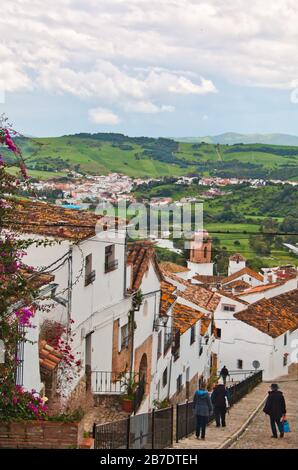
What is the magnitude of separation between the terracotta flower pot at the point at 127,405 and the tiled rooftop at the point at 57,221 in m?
4.41

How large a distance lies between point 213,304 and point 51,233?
31.4m

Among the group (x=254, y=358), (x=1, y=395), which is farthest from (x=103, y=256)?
(x=254, y=358)

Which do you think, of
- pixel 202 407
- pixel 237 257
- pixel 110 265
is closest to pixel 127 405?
pixel 202 407

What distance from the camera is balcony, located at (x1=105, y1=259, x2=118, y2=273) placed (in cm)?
2039

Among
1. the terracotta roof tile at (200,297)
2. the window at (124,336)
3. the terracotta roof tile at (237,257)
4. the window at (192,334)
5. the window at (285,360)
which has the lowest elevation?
the window at (124,336)

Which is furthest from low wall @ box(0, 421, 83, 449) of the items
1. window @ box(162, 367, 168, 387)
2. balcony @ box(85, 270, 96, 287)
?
window @ box(162, 367, 168, 387)

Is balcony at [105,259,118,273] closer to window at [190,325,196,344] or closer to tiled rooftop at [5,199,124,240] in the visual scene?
tiled rooftop at [5,199,124,240]

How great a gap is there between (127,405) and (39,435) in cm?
792

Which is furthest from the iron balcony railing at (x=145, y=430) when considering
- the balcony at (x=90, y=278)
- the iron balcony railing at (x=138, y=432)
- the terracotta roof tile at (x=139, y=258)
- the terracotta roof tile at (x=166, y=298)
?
the terracotta roof tile at (x=166, y=298)

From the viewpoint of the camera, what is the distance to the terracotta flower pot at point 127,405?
62.5 feet

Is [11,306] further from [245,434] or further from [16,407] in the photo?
[245,434]

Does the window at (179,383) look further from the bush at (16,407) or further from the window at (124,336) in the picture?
the bush at (16,407)

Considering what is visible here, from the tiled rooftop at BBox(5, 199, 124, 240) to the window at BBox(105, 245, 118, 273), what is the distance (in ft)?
2.43

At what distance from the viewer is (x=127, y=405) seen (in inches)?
754
